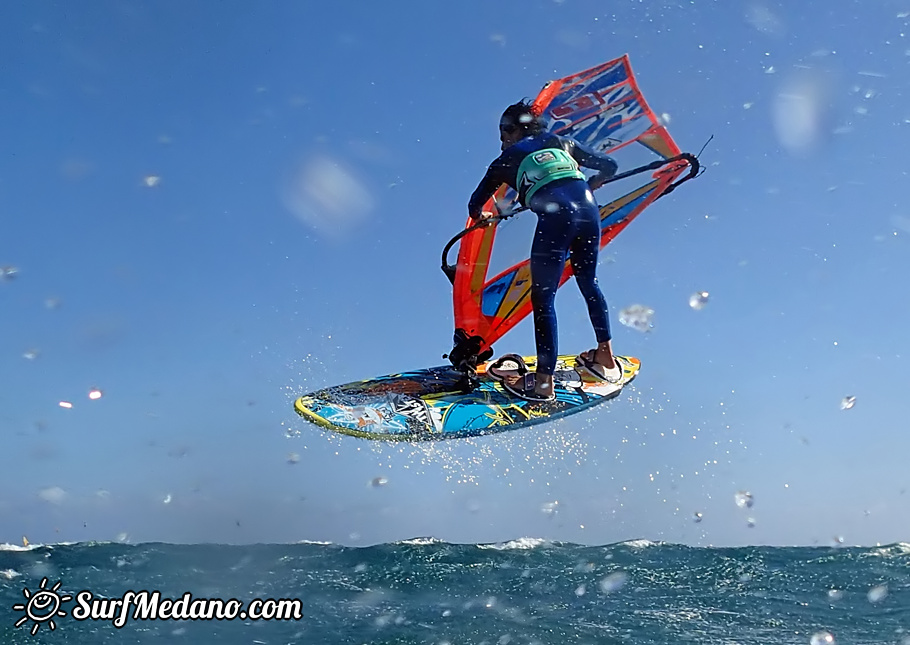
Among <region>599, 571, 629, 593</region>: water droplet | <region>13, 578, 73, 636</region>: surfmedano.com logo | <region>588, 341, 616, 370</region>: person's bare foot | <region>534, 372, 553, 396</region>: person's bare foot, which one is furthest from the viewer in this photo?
<region>599, 571, 629, 593</region>: water droplet

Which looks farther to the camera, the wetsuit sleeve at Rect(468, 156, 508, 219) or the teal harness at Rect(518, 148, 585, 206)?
the wetsuit sleeve at Rect(468, 156, 508, 219)

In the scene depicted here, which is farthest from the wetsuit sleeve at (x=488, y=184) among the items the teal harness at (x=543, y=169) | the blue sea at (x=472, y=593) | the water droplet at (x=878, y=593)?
the water droplet at (x=878, y=593)

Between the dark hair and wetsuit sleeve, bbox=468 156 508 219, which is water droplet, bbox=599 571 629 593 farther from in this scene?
the dark hair

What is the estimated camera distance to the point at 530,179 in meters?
6.13

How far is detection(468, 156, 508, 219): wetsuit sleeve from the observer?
6344 mm

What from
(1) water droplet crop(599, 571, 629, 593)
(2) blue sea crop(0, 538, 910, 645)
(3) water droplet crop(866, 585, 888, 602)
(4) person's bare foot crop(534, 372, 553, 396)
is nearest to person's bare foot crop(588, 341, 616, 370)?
(4) person's bare foot crop(534, 372, 553, 396)

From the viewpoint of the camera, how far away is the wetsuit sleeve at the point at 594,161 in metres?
6.56

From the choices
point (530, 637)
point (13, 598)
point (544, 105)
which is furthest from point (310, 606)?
point (544, 105)

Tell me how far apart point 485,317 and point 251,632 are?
397cm

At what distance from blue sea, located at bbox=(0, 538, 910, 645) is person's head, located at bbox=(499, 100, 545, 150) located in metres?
4.77

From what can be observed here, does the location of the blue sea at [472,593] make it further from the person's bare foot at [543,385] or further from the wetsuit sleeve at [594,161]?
the wetsuit sleeve at [594,161]

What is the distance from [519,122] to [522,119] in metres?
0.04

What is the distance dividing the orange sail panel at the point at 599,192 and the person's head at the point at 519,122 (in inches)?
52.8

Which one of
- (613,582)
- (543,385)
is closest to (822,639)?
(543,385)
